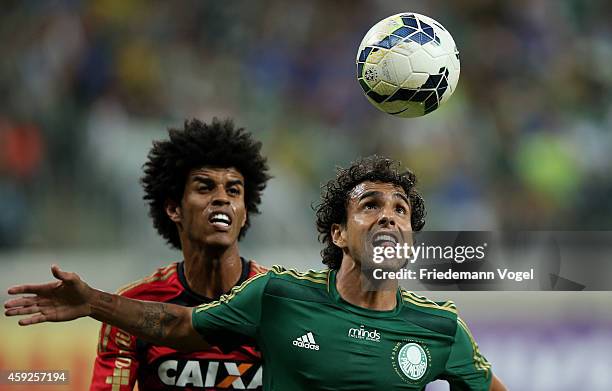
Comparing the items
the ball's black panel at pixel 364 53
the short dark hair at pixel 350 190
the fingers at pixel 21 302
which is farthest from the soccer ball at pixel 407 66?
the fingers at pixel 21 302

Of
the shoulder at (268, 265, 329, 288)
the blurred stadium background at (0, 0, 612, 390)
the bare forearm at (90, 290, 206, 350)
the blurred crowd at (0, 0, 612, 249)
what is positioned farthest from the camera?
the blurred crowd at (0, 0, 612, 249)

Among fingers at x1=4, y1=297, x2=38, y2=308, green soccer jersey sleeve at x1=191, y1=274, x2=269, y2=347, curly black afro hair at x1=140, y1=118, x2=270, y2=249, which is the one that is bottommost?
fingers at x1=4, y1=297, x2=38, y2=308

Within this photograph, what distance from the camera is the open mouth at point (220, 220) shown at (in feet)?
16.0

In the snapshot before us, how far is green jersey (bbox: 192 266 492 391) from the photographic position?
4.05 metres

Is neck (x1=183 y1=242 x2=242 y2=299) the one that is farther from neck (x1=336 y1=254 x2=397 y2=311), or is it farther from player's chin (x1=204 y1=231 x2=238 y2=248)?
neck (x1=336 y1=254 x2=397 y2=311)

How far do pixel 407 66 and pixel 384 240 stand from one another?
57.5 inches

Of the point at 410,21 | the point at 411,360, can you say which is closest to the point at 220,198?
the point at 411,360

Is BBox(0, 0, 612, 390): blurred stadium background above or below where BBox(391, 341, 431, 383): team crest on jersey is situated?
above

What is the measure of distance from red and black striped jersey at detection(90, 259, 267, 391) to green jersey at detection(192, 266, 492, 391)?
349mm

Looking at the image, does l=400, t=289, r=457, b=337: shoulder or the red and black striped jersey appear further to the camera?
the red and black striped jersey

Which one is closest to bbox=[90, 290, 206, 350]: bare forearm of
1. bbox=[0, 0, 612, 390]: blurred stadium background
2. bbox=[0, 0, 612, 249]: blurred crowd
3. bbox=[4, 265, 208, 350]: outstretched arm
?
bbox=[4, 265, 208, 350]: outstretched arm

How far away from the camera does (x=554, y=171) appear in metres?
7.25

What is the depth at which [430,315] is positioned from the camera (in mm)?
4262

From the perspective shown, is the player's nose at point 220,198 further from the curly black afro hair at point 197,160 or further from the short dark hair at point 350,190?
the short dark hair at point 350,190
